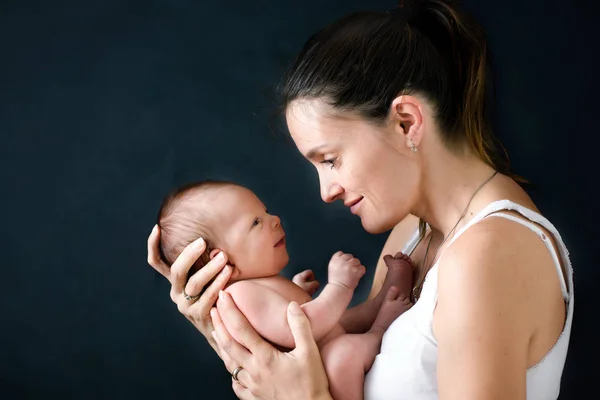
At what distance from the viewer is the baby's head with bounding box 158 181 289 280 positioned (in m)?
1.64

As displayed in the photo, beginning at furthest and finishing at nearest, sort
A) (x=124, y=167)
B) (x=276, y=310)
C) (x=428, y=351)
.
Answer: (x=124, y=167) → (x=276, y=310) → (x=428, y=351)

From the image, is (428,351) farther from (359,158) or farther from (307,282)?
(307,282)

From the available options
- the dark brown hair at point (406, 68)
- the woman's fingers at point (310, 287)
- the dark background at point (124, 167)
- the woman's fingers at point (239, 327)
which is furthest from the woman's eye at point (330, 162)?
the dark background at point (124, 167)

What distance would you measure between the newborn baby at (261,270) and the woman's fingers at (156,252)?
2 centimetres

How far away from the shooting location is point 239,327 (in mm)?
1540

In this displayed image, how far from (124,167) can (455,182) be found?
1.40 meters

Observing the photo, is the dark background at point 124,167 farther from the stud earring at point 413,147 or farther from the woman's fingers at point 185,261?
the stud earring at point 413,147

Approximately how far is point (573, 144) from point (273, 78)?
1.04 m

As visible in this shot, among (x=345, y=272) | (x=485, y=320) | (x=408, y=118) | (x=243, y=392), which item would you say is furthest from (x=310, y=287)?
(x=485, y=320)

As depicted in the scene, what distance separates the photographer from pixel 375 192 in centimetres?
150

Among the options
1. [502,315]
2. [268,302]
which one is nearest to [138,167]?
[268,302]

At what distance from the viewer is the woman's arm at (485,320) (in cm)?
118

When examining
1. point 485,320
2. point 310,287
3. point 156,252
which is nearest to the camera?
point 485,320

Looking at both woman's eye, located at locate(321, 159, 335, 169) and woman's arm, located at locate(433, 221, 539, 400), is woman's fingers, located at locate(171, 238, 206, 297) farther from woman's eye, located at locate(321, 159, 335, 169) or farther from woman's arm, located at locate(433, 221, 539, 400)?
woman's arm, located at locate(433, 221, 539, 400)
